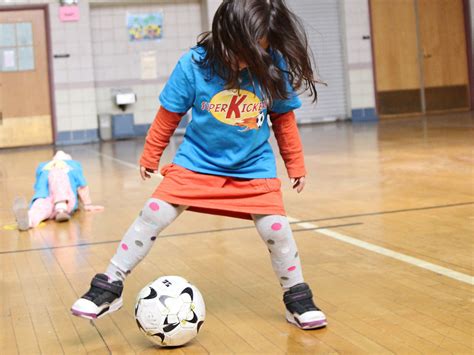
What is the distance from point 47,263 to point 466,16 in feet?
43.0

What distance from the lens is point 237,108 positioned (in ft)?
8.64

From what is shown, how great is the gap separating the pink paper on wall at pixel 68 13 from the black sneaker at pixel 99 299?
1197 centimetres

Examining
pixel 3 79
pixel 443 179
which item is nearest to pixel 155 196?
pixel 443 179

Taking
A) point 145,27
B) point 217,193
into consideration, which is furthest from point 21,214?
point 145,27

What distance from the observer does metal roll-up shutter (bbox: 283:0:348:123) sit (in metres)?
15.1

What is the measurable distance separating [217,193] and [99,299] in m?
0.48

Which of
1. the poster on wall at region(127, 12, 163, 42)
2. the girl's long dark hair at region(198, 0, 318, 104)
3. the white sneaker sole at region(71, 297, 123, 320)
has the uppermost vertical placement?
the poster on wall at region(127, 12, 163, 42)

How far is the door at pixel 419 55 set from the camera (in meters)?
15.2

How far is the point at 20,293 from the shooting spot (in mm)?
3334

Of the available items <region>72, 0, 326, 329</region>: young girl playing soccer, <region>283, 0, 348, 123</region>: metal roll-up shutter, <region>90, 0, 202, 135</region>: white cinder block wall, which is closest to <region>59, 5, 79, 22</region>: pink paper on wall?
<region>90, 0, 202, 135</region>: white cinder block wall

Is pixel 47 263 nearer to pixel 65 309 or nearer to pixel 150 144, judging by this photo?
pixel 65 309

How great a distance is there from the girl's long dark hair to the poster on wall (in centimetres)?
1209

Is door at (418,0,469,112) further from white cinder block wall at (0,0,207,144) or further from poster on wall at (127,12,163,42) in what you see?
poster on wall at (127,12,163,42)

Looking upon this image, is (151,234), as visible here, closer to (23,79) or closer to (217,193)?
(217,193)
